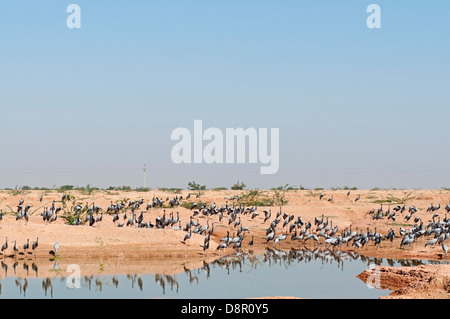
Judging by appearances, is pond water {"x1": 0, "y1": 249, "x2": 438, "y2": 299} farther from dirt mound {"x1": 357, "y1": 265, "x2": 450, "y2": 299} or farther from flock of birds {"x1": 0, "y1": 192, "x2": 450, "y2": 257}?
flock of birds {"x1": 0, "y1": 192, "x2": 450, "y2": 257}

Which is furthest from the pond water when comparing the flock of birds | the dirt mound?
the flock of birds

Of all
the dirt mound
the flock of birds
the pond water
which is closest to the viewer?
the dirt mound

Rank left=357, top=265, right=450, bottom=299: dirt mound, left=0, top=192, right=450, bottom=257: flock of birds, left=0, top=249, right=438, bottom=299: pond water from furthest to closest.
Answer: left=0, top=192, right=450, bottom=257: flock of birds
left=0, top=249, right=438, bottom=299: pond water
left=357, top=265, right=450, bottom=299: dirt mound

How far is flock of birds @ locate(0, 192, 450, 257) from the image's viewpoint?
3133 cm

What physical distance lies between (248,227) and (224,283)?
15709 millimetres

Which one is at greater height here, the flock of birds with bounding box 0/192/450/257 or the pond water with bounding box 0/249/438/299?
the flock of birds with bounding box 0/192/450/257

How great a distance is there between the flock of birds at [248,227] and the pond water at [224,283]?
4.61m

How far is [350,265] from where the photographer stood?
26109mm

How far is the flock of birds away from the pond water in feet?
15.1

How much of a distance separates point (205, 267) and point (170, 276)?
2.66m

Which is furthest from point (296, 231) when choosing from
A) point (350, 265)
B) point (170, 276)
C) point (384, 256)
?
point (170, 276)

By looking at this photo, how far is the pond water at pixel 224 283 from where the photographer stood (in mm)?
19016
